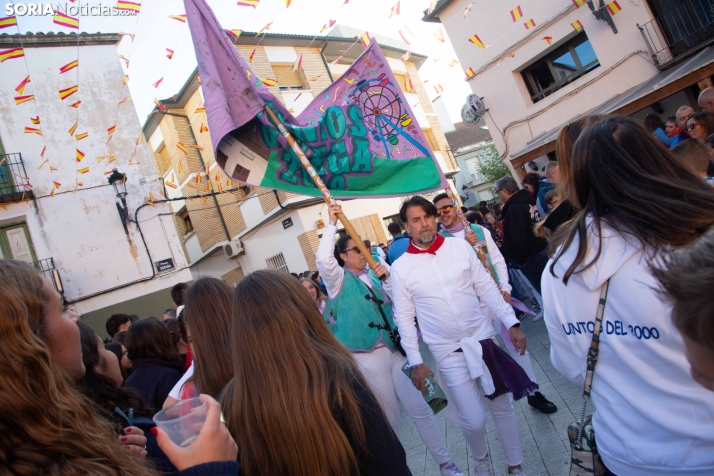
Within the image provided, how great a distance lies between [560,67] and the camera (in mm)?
13812

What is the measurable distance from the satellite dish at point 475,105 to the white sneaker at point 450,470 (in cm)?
1345

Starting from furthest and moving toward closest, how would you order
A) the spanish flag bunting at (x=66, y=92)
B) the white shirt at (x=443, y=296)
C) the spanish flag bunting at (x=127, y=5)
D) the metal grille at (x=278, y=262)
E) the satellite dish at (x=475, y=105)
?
the metal grille at (x=278, y=262), the satellite dish at (x=475, y=105), the spanish flag bunting at (x=66, y=92), the spanish flag bunting at (x=127, y=5), the white shirt at (x=443, y=296)

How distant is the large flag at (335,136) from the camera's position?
4.25 m

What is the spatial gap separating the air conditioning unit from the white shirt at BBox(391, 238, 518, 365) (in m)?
16.4

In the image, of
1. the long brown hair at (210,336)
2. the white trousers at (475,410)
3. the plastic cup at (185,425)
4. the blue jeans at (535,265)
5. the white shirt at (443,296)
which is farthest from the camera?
the blue jeans at (535,265)

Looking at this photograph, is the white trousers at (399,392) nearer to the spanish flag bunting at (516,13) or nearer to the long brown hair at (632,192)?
the long brown hair at (632,192)

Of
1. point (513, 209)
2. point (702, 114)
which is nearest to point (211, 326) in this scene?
point (513, 209)

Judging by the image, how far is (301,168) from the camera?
4.48m

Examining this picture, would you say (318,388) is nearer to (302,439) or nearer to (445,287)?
(302,439)

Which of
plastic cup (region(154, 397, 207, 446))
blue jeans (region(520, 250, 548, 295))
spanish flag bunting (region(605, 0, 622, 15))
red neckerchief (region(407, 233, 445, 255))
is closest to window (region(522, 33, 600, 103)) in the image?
spanish flag bunting (region(605, 0, 622, 15))

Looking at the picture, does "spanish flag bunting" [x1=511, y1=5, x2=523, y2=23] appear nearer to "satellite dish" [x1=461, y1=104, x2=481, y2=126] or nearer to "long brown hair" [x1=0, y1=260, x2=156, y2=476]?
"satellite dish" [x1=461, y1=104, x2=481, y2=126]

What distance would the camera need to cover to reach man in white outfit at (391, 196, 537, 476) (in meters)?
3.26

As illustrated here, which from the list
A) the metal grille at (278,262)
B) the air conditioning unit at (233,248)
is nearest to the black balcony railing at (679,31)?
the metal grille at (278,262)

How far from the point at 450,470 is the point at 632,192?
2.76 meters
